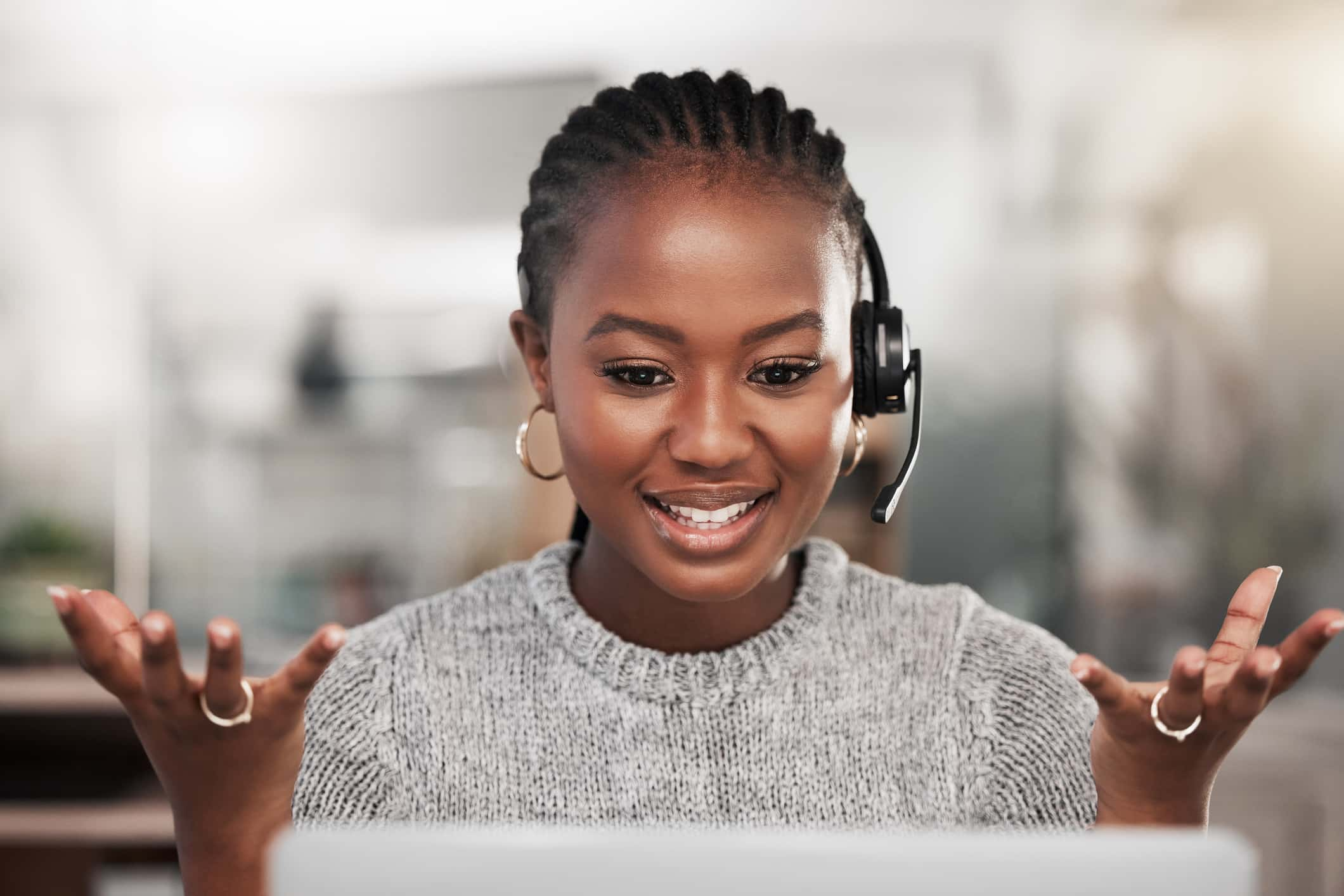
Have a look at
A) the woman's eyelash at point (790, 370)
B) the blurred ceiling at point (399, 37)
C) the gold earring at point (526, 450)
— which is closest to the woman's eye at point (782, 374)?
the woman's eyelash at point (790, 370)

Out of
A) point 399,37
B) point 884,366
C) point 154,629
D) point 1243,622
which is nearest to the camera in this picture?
point 154,629

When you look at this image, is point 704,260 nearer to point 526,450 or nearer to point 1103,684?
point 526,450

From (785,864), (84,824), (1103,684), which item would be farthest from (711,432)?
(84,824)

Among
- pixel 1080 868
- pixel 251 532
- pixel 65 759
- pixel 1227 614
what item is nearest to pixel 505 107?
pixel 251 532

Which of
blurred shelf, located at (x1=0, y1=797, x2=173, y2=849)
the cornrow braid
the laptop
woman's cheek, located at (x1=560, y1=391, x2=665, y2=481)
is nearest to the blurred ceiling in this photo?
blurred shelf, located at (x1=0, y1=797, x2=173, y2=849)

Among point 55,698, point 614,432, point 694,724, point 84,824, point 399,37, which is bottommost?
point 84,824

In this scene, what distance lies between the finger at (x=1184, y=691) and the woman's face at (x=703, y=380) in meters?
0.35

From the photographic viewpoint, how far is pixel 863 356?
1015mm

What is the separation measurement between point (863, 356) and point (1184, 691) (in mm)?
451

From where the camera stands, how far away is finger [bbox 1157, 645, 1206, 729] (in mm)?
618

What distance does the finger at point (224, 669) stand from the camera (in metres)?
0.60

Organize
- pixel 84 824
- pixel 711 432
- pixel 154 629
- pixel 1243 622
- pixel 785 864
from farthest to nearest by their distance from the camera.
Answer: pixel 84 824 < pixel 711 432 < pixel 1243 622 < pixel 154 629 < pixel 785 864

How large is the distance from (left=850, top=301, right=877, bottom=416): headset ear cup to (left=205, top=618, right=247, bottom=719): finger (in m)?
0.58

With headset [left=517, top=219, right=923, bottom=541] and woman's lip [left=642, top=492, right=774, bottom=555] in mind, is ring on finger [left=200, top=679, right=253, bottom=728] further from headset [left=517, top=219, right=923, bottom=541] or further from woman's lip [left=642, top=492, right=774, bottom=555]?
headset [left=517, top=219, right=923, bottom=541]
